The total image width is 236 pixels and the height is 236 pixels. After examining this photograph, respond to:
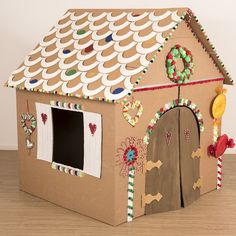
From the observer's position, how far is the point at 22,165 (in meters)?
3.34

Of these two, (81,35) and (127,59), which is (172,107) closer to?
(127,59)

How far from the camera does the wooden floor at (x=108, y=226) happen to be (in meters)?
2.71

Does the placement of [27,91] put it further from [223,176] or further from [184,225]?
[223,176]

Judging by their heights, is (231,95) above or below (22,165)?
above

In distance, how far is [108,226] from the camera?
109 inches

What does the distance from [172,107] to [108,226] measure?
2.59ft

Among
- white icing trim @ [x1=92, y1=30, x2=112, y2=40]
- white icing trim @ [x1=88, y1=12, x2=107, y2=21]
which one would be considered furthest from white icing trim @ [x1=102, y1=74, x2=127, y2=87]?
white icing trim @ [x1=88, y1=12, x2=107, y2=21]

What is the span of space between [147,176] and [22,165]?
918mm

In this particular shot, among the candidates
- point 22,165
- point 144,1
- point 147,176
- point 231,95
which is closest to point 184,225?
point 147,176

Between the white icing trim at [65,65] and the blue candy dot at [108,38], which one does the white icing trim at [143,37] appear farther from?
the white icing trim at [65,65]

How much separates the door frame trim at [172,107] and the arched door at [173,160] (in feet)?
0.08

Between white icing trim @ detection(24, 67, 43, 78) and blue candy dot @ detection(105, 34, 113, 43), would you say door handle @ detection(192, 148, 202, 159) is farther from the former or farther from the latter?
white icing trim @ detection(24, 67, 43, 78)

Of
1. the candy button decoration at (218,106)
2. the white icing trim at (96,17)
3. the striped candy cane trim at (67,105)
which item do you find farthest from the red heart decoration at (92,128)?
the candy button decoration at (218,106)

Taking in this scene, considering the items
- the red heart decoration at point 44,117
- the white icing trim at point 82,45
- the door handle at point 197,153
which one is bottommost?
the door handle at point 197,153
